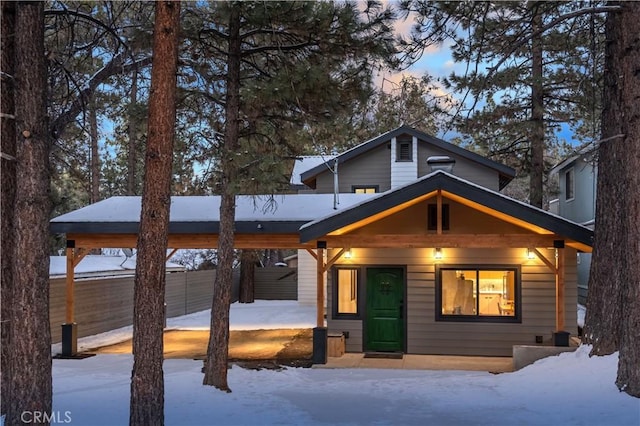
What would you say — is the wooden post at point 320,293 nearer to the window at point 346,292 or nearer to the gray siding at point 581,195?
the window at point 346,292

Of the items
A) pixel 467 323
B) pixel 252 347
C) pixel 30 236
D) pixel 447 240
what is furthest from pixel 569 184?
pixel 30 236

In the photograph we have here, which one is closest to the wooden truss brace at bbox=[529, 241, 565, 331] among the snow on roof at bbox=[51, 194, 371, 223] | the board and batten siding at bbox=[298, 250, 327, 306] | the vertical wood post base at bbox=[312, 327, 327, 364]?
the vertical wood post base at bbox=[312, 327, 327, 364]

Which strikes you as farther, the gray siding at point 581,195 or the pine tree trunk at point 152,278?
the gray siding at point 581,195

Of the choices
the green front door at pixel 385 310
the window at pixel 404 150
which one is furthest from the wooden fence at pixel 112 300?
the window at pixel 404 150

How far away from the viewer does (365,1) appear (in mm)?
8047

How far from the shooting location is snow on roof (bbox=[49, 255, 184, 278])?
48.2ft

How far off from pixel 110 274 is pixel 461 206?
11.4 m

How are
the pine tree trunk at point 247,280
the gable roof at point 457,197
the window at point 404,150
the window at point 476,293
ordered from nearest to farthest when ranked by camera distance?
the gable roof at point 457,197
the window at point 476,293
the window at point 404,150
the pine tree trunk at point 247,280

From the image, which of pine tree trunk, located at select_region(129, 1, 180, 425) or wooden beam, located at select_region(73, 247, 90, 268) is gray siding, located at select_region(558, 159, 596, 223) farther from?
pine tree trunk, located at select_region(129, 1, 180, 425)

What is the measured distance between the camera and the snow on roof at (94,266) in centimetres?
1468

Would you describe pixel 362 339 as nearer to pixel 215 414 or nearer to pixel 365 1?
pixel 215 414

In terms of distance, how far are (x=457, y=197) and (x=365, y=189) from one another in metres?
6.61

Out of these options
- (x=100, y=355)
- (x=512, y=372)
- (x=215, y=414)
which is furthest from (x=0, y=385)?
(x=512, y=372)

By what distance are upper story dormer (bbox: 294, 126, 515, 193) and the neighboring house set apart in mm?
2649
